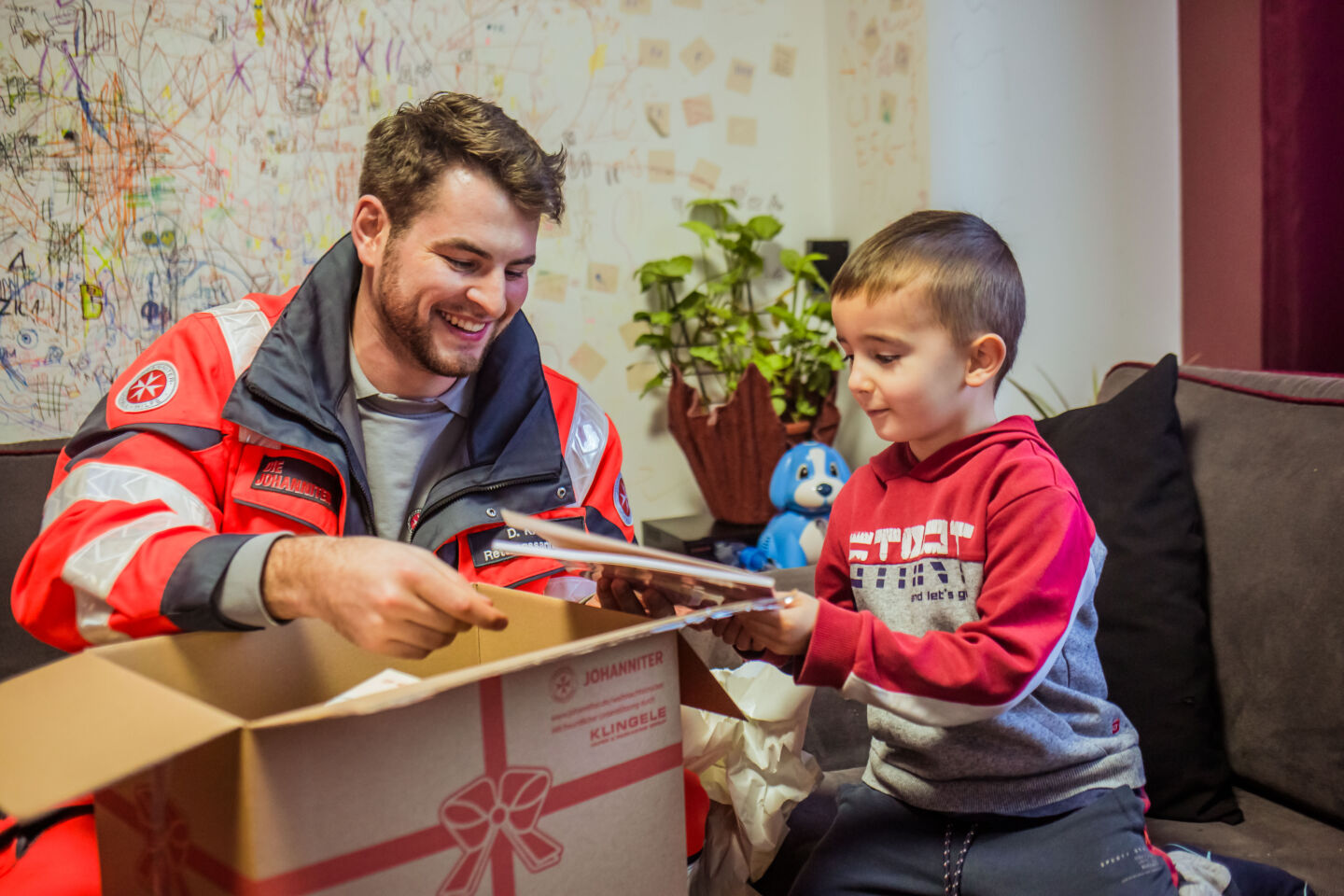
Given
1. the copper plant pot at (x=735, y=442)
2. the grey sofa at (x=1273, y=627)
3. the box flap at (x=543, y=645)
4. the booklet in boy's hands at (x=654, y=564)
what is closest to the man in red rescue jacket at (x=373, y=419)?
the box flap at (x=543, y=645)

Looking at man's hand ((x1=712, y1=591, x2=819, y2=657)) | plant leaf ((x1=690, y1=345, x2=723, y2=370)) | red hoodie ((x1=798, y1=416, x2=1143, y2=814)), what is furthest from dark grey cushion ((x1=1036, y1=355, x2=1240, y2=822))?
plant leaf ((x1=690, y1=345, x2=723, y2=370))

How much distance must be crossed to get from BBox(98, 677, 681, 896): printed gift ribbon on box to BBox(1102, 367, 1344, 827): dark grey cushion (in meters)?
0.98

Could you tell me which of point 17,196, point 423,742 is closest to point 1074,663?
point 423,742

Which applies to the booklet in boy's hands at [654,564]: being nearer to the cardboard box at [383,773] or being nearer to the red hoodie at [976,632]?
the cardboard box at [383,773]

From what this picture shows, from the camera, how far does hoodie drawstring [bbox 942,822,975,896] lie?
111cm

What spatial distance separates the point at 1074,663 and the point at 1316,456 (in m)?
0.48

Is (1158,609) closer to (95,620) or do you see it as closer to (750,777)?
(750,777)

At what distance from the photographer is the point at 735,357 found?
2775 mm

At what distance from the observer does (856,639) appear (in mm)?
986

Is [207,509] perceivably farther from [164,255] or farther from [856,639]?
[164,255]

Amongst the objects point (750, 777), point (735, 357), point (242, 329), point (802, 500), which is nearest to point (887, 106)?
point (735, 357)

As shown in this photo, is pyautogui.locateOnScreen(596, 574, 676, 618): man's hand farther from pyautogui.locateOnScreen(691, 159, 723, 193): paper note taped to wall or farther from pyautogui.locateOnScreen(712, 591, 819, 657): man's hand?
pyautogui.locateOnScreen(691, 159, 723, 193): paper note taped to wall

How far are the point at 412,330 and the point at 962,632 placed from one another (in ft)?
2.82

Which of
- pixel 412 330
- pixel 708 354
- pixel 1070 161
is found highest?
pixel 1070 161
